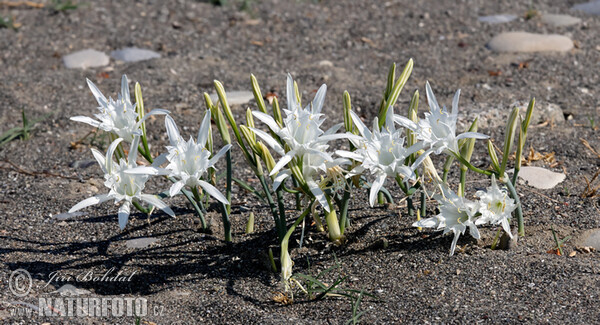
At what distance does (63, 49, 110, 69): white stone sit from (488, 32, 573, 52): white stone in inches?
121

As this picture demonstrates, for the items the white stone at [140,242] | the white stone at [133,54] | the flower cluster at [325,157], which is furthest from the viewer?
the white stone at [133,54]

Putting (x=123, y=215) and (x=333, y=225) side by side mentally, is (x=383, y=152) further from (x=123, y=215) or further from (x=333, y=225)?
(x=123, y=215)

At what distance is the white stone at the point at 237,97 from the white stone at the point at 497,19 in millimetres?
2472

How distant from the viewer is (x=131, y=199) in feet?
7.64

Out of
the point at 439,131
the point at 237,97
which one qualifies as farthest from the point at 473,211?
the point at 237,97

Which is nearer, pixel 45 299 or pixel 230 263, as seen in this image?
pixel 45 299

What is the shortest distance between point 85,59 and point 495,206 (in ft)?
12.2

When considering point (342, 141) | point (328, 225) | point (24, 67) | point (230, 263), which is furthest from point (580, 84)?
point (24, 67)

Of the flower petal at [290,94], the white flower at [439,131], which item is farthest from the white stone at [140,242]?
the white flower at [439,131]

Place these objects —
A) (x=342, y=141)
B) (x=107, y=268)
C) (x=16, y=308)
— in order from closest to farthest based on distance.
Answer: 1. (x=16, y=308)
2. (x=107, y=268)
3. (x=342, y=141)

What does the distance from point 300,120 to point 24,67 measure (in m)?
3.42

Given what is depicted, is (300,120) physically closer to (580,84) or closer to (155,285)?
(155,285)

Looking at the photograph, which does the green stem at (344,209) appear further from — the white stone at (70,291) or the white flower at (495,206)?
the white stone at (70,291)

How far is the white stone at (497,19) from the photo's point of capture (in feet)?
18.4
